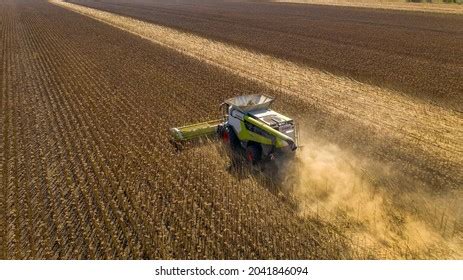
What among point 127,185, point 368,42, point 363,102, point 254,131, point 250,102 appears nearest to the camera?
point 127,185

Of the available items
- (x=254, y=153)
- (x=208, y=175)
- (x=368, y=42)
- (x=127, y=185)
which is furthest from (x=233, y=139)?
(x=368, y=42)

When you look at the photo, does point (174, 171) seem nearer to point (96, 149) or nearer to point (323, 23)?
point (96, 149)

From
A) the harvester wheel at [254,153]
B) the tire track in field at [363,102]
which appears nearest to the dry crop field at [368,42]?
the tire track in field at [363,102]

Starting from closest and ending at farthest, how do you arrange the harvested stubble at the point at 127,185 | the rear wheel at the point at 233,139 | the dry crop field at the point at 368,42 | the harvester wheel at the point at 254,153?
the harvested stubble at the point at 127,185 → the harvester wheel at the point at 254,153 → the rear wheel at the point at 233,139 → the dry crop field at the point at 368,42

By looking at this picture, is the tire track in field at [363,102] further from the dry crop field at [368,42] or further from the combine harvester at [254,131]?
the combine harvester at [254,131]

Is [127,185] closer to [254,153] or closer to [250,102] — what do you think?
[254,153]

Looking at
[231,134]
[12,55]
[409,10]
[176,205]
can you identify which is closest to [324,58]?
[231,134]

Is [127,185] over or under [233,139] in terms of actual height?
under
